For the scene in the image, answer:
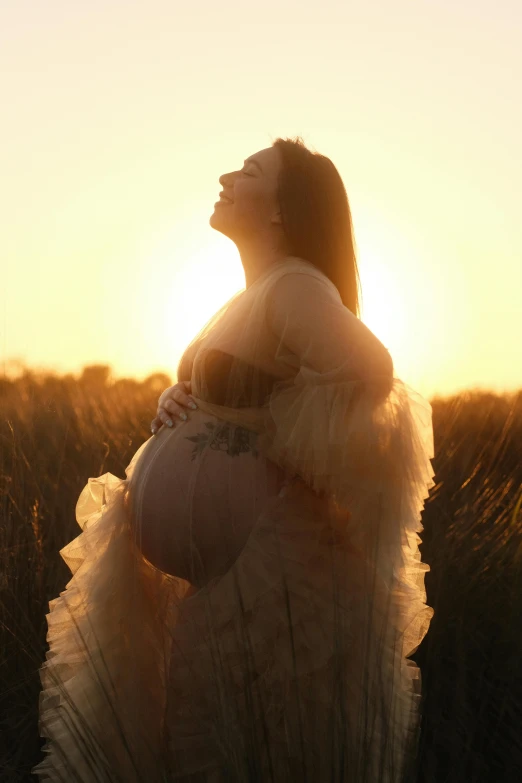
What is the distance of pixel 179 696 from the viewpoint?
85.0 inches

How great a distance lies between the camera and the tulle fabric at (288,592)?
2.00 metres

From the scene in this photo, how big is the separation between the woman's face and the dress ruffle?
63cm

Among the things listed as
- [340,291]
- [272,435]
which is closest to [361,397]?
[272,435]

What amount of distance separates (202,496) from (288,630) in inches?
17.5

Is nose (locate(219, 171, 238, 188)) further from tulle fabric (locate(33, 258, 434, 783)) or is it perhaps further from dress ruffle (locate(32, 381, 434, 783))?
dress ruffle (locate(32, 381, 434, 783))

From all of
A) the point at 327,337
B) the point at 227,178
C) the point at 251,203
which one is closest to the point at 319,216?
the point at 251,203

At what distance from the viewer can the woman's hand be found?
2.45m

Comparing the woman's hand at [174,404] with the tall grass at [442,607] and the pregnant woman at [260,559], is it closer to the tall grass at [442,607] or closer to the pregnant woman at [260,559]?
the pregnant woman at [260,559]

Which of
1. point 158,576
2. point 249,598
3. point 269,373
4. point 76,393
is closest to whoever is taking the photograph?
point 249,598

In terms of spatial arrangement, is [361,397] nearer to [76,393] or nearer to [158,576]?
[158,576]

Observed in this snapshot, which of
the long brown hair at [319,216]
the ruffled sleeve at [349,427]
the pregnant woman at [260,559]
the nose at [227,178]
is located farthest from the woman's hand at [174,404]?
the nose at [227,178]

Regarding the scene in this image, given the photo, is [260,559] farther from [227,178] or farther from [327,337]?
[227,178]

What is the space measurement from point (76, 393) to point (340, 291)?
411 centimetres

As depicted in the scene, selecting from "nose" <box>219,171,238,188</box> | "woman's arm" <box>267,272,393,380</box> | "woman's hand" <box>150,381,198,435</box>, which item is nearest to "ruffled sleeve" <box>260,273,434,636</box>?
"woman's arm" <box>267,272,393,380</box>
